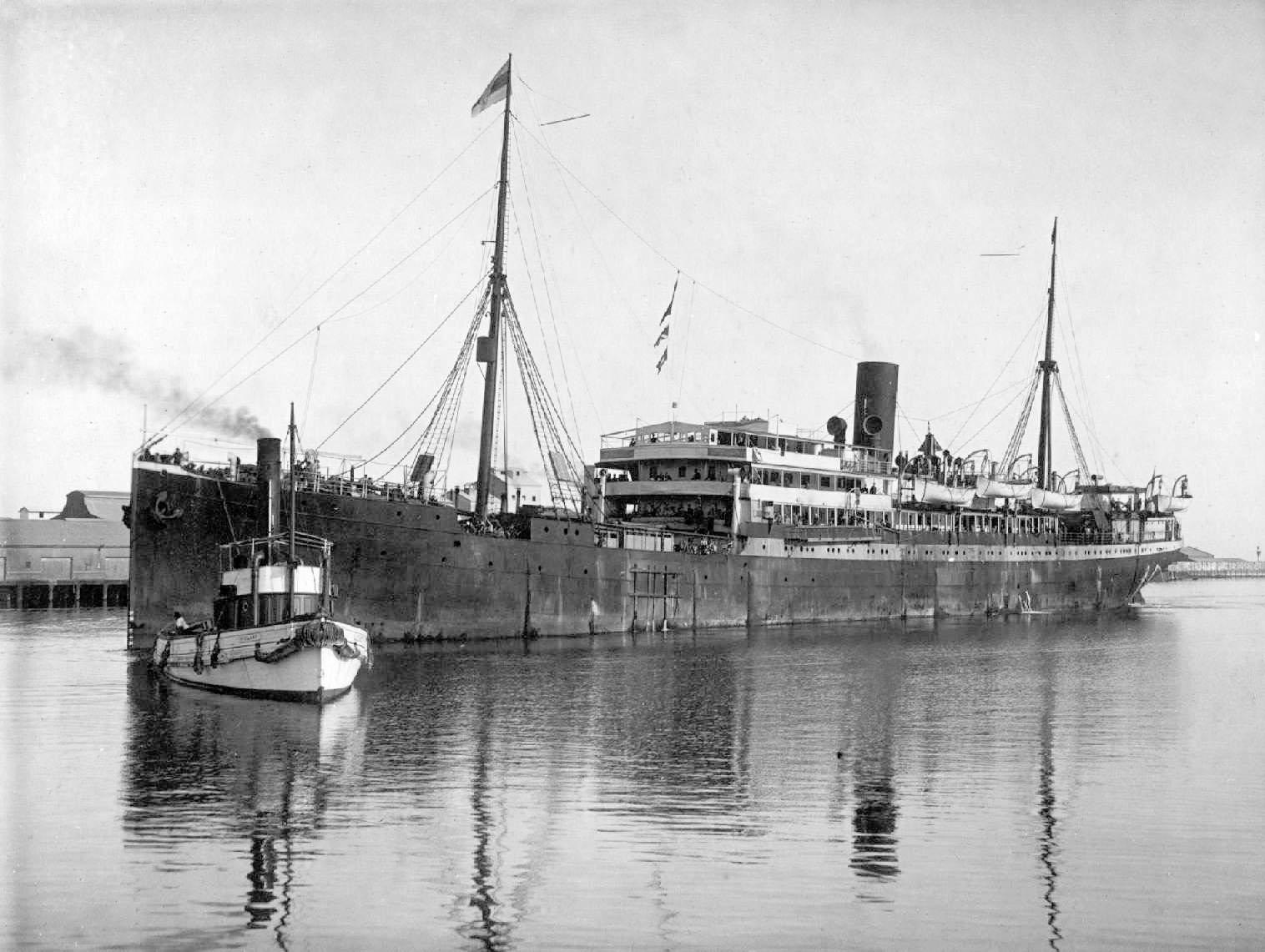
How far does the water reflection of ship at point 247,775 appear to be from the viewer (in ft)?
46.6

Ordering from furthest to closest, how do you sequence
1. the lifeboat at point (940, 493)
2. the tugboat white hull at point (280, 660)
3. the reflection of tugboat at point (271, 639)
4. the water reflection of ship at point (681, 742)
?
the lifeboat at point (940, 493)
the reflection of tugboat at point (271, 639)
the tugboat white hull at point (280, 660)
the water reflection of ship at point (681, 742)

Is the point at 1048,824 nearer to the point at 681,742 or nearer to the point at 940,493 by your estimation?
the point at 681,742

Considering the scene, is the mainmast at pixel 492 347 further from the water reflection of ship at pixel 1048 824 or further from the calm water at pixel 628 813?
the water reflection of ship at pixel 1048 824

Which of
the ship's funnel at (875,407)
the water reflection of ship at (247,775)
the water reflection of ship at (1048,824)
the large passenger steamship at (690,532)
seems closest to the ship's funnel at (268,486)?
the large passenger steamship at (690,532)

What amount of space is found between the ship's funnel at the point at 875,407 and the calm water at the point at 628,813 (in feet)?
94.5

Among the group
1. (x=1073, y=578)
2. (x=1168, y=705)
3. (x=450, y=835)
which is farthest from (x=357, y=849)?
(x=1073, y=578)

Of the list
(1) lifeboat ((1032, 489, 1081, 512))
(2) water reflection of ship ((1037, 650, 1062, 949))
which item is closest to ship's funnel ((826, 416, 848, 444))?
(1) lifeboat ((1032, 489, 1081, 512))

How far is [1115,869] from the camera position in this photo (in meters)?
14.4

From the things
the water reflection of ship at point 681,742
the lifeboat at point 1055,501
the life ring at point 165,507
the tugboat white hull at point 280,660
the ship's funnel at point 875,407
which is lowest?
the water reflection of ship at point 681,742

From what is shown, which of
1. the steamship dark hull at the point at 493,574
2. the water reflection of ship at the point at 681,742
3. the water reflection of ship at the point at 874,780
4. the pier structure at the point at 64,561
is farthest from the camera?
the pier structure at the point at 64,561

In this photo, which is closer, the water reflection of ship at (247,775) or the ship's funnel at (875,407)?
the water reflection of ship at (247,775)

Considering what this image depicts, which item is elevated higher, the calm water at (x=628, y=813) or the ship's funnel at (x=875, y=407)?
the ship's funnel at (x=875, y=407)

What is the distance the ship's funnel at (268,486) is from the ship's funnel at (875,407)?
33.6 metres

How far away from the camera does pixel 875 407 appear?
198 feet
